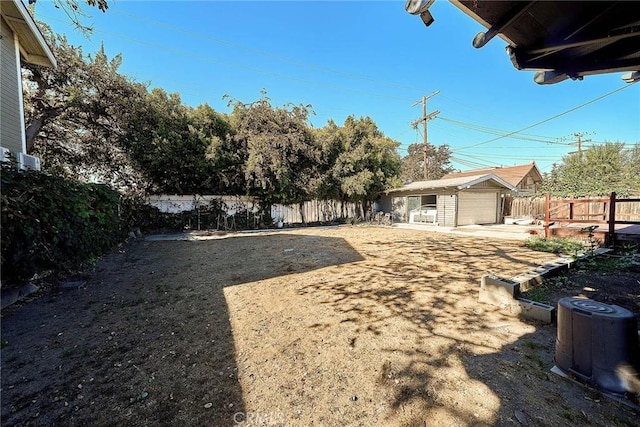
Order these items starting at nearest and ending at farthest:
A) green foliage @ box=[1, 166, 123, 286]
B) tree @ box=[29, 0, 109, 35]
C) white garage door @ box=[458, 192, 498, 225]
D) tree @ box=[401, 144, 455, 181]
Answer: tree @ box=[29, 0, 109, 35], green foliage @ box=[1, 166, 123, 286], white garage door @ box=[458, 192, 498, 225], tree @ box=[401, 144, 455, 181]

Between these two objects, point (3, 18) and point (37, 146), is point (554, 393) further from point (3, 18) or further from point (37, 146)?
Answer: point (37, 146)

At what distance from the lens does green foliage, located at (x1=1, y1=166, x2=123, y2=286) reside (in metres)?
2.76

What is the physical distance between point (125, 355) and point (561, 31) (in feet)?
14.7

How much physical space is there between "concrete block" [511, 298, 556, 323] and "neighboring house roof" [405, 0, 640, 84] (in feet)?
7.63

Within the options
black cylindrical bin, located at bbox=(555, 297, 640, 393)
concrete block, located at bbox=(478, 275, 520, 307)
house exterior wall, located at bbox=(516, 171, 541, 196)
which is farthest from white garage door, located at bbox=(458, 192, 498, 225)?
black cylindrical bin, located at bbox=(555, 297, 640, 393)

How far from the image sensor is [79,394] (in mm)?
1778

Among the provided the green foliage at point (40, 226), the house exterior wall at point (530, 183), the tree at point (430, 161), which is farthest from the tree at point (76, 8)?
the tree at point (430, 161)

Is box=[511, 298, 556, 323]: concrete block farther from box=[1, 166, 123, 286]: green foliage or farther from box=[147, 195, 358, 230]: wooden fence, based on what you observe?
box=[147, 195, 358, 230]: wooden fence

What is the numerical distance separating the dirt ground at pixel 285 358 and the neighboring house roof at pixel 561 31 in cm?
248

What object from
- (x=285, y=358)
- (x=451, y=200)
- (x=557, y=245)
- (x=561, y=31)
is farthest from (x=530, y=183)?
(x=285, y=358)

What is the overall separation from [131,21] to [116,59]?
7.24 ft

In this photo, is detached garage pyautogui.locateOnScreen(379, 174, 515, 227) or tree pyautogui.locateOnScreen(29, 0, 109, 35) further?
detached garage pyautogui.locateOnScreen(379, 174, 515, 227)

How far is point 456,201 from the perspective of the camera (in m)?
12.3

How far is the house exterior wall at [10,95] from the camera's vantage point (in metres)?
4.87
